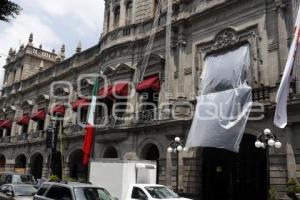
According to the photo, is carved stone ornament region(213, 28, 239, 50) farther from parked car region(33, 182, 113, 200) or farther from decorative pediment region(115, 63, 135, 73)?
parked car region(33, 182, 113, 200)

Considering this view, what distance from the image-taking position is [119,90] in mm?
22328

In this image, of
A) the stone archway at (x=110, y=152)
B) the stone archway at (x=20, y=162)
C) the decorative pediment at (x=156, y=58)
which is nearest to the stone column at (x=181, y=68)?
the decorative pediment at (x=156, y=58)

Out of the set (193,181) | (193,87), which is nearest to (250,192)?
(193,181)

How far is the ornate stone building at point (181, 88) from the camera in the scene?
16.0 m

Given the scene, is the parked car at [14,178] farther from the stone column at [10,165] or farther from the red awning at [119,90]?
the stone column at [10,165]

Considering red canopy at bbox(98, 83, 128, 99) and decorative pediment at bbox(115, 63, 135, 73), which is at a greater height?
decorative pediment at bbox(115, 63, 135, 73)

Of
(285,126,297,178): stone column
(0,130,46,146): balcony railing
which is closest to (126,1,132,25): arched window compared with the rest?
(0,130,46,146): balcony railing

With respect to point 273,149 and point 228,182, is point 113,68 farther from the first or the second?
point 273,149

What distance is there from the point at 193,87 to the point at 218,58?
2.00m

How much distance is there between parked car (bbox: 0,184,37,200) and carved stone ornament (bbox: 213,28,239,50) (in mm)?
10849

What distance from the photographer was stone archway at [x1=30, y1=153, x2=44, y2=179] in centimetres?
3194

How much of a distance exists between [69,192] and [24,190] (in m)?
5.77

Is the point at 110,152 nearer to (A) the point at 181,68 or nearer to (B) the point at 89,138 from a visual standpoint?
(B) the point at 89,138

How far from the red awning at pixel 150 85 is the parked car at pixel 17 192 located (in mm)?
7772
